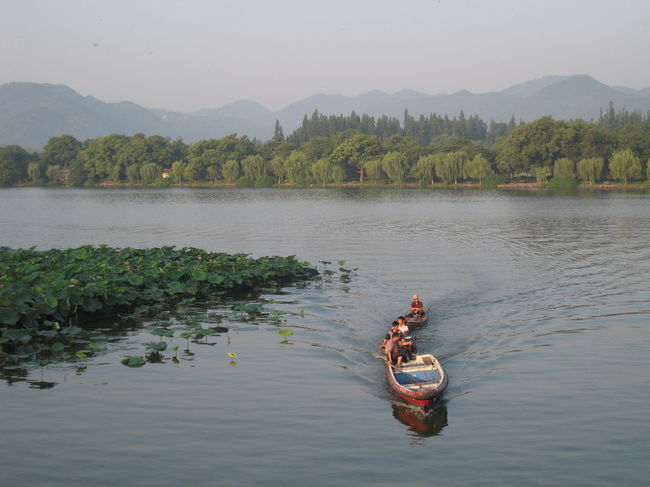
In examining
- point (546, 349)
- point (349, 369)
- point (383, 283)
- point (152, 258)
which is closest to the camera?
point (349, 369)

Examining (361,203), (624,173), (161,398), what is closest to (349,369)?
(161,398)

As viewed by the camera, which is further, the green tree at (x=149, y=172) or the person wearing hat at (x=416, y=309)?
the green tree at (x=149, y=172)

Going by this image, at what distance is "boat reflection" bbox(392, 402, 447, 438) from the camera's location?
39.3 ft

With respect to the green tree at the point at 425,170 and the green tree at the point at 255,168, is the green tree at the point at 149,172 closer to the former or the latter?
the green tree at the point at 255,168

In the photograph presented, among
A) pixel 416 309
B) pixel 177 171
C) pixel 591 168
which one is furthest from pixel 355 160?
pixel 416 309

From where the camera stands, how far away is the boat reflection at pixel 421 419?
11977 millimetres

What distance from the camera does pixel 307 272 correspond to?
92.0 feet

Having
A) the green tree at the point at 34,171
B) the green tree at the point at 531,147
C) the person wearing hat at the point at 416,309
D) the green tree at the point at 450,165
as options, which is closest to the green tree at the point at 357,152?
the green tree at the point at 450,165

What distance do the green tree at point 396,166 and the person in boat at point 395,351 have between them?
365 feet

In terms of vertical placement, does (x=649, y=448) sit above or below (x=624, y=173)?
below

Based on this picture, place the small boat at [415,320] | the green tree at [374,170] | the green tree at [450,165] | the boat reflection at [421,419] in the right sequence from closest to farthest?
the boat reflection at [421,419] → the small boat at [415,320] → the green tree at [450,165] → the green tree at [374,170]

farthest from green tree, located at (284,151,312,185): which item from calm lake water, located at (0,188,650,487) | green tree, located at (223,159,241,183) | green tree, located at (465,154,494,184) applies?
calm lake water, located at (0,188,650,487)

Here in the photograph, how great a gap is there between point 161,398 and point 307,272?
15.0 m

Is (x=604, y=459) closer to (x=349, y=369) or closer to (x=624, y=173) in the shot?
(x=349, y=369)
